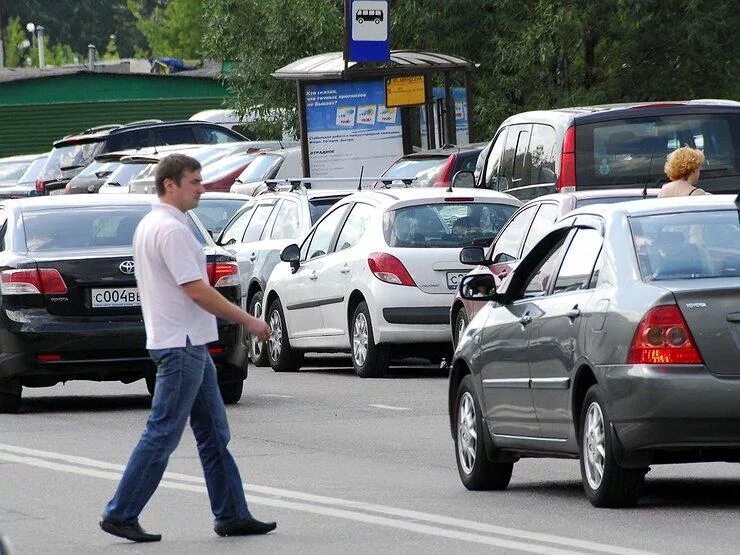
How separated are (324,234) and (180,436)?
1119 centimetres

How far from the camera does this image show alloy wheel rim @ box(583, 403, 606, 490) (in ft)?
30.2

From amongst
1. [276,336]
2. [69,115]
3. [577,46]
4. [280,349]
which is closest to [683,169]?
[280,349]

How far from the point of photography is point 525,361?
10031 millimetres

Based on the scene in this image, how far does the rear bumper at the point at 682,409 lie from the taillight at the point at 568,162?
29.5 feet

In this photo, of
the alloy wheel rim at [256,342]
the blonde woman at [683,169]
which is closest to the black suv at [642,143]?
the blonde woman at [683,169]

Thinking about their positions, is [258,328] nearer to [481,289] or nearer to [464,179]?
[481,289]

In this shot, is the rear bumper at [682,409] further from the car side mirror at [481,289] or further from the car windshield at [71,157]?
the car windshield at [71,157]

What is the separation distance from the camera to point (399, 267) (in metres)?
18.0

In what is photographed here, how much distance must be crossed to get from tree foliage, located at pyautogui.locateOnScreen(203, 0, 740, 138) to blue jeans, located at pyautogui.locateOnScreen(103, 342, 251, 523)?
25.0 m

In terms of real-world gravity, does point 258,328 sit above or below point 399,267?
above

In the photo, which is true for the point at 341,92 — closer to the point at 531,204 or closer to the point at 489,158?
the point at 489,158

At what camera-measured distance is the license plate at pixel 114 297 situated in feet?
49.1

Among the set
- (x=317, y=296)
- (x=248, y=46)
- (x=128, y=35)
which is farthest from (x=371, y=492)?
(x=128, y=35)

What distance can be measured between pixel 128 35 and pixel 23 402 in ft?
394
